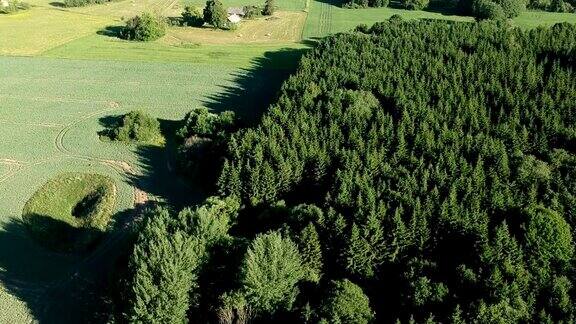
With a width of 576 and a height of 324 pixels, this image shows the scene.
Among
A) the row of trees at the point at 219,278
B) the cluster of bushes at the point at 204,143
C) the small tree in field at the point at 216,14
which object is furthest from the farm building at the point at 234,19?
the row of trees at the point at 219,278

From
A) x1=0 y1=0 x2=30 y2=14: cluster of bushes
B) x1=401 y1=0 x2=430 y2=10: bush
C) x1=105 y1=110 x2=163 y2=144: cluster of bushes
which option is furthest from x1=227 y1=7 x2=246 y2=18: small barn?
x1=105 y1=110 x2=163 y2=144: cluster of bushes

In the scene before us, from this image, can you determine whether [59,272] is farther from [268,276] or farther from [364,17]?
[364,17]

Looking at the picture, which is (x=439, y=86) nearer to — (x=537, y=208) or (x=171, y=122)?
(x=537, y=208)

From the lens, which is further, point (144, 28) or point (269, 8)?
point (269, 8)

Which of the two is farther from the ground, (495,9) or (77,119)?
(495,9)

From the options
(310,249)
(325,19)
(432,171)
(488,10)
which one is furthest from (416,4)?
(310,249)

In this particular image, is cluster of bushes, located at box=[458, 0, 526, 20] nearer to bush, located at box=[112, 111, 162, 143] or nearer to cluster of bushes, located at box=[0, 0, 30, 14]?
bush, located at box=[112, 111, 162, 143]

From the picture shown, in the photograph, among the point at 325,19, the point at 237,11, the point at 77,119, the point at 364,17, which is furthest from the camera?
the point at 364,17

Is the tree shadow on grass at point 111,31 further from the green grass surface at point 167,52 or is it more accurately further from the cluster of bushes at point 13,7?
the cluster of bushes at point 13,7
